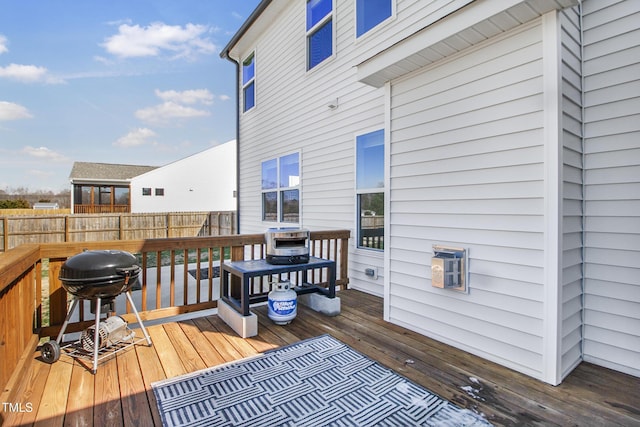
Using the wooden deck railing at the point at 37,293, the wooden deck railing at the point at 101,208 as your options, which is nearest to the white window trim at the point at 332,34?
the wooden deck railing at the point at 37,293

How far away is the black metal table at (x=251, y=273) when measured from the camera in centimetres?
287

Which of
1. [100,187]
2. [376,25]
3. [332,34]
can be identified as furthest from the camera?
[100,187]

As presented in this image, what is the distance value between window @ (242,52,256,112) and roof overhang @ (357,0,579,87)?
197 inches

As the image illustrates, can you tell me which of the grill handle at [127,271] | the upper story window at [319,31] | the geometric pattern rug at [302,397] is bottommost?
the geometric pattern rug at [302,397]

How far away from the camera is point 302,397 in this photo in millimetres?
1900

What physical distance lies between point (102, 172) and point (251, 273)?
19.8 metres

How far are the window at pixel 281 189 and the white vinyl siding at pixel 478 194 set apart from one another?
292cm

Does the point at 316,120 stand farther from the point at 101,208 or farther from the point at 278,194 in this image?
the point at 101,208

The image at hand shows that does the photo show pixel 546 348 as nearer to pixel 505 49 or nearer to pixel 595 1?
pixel 505 49

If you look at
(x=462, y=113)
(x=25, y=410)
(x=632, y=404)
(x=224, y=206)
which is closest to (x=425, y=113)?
(x=462, y=113)

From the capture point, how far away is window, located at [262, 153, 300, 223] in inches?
228

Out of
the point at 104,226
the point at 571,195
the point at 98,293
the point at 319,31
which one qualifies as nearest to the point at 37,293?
the point at 98,293

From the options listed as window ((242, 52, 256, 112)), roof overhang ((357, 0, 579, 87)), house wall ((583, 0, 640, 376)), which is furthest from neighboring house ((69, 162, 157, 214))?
house wall ((583, 0, 640, 376))

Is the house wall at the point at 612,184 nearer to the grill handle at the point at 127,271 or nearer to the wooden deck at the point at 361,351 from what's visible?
the wooden deck at the point at 361,351
